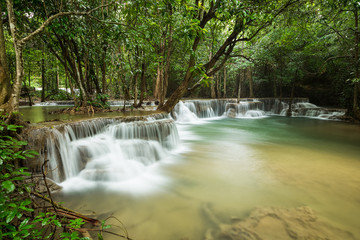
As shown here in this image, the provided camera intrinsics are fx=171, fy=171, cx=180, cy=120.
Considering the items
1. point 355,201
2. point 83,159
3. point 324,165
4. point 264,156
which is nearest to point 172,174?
point 83,159

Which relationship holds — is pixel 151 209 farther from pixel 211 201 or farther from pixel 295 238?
pixel 295 238

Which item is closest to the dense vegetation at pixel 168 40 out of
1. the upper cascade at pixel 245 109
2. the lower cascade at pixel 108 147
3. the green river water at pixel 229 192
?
the lower cascade at pixel 108 147

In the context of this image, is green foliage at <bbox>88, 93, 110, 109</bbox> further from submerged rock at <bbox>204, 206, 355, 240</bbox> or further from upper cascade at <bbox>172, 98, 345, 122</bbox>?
submerged rock at <bbox>204, 206, 355, 240</bbox>

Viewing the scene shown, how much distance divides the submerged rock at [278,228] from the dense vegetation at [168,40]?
2.33 m

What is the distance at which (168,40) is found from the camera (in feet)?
26.3

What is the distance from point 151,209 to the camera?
293 centimetres

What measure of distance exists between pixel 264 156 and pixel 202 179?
2.61m

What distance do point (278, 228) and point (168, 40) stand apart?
7.92 metres

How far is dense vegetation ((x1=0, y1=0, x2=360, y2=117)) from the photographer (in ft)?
13.0

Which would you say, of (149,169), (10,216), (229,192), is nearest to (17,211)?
(10,216)

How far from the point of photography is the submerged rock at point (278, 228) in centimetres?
226

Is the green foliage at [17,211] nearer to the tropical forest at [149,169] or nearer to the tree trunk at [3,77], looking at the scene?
the tropical forest at [149,169]

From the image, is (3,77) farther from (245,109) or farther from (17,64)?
(245,109)

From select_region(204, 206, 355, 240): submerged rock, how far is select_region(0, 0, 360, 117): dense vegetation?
2.33m
